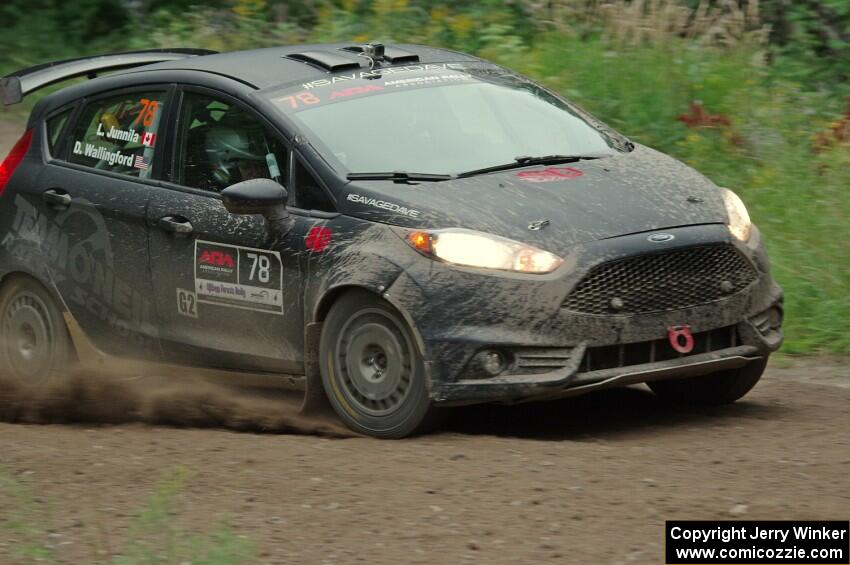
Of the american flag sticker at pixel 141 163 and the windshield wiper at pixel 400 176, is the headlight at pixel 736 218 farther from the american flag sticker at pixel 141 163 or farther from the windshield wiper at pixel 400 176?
the american flag sticker at pixel 141 163

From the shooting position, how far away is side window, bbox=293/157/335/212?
22.4 ft

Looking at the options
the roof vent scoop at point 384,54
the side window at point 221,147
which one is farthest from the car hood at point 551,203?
the roof vent scoop at point 384,54

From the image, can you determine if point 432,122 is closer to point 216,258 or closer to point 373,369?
point 216,258

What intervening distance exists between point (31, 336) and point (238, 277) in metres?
1.73

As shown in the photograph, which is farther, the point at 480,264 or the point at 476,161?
the point at 476,161

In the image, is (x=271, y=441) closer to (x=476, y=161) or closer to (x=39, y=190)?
(x=476, y=161)

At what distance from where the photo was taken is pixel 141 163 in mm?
7680

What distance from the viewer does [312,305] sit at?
6773 mm

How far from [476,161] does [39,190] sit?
2.45 meters

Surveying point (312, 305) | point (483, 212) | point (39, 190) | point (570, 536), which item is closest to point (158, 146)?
point (39, 190)

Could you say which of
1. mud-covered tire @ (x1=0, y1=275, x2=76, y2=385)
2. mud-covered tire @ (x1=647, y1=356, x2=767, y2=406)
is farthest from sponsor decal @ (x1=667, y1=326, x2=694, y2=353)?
mud-covered tire @ (x1=0, y1=275, x2=76, y2=385)

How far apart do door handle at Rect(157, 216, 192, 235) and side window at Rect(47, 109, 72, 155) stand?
48.0 inches

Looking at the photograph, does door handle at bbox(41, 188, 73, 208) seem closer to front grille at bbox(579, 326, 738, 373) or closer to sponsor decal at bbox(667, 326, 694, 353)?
front grille at bbox(579, 326, 738, 373)
